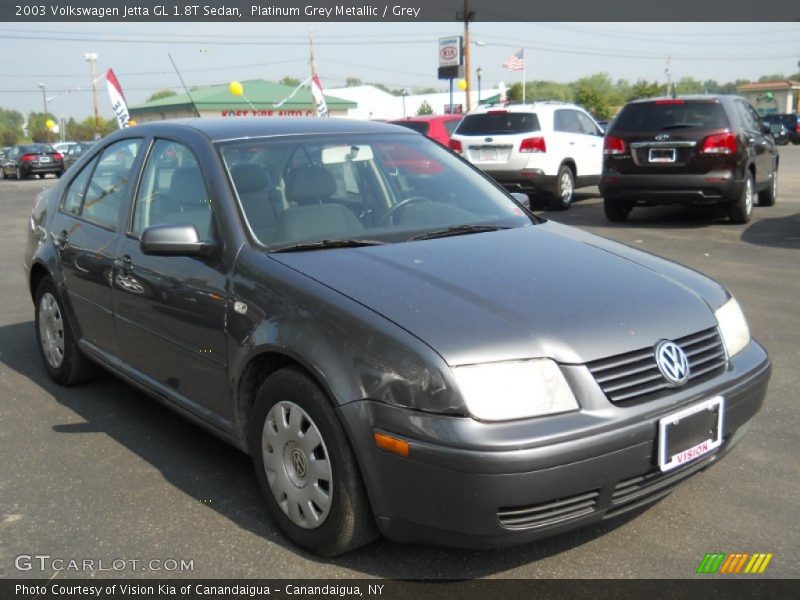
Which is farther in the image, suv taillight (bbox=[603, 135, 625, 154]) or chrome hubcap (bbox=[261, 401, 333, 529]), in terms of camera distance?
suv taillight (bbox=[603, 135, 625, 154])

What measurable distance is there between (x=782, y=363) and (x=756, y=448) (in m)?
1.57

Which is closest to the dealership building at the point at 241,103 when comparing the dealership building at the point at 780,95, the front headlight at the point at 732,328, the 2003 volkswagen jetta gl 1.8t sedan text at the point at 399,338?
the 2003 volkswagen jetta gl 1.8t sedan text at the point at 399,338

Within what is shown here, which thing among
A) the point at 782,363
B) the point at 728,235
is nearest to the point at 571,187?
the point at 728,235

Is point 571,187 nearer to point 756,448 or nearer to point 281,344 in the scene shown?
point 756,448

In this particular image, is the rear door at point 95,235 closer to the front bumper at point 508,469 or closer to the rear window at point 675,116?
the front bumper at point 508,469

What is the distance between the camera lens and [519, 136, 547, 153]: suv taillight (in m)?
13.9

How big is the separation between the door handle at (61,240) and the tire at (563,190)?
10399 millimetres

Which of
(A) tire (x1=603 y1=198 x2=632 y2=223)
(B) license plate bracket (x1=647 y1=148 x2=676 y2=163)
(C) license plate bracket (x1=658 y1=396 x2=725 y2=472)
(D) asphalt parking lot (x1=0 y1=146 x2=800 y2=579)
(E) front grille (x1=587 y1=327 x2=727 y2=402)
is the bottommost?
(D) asphalt parking lot (x1=0 y1=146 x2=800 y2=579)

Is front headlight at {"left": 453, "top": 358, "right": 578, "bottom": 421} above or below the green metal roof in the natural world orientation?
below

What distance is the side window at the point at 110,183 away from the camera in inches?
178

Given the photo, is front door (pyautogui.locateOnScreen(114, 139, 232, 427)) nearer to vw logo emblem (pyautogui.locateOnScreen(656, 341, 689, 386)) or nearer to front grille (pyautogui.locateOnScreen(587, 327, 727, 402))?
front grille (pyautogui.locateOnScreen(587, 327, 727, 402))

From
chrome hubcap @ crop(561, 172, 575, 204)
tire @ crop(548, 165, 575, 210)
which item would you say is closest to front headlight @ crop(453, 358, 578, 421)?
tire @ crop(548, 165, 575, 210)

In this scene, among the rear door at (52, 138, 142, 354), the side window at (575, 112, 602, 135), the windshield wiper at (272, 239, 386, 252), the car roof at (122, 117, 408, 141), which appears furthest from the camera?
the side window at (575, 112, 602, 135)

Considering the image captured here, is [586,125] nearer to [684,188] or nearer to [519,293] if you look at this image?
[684,188]
